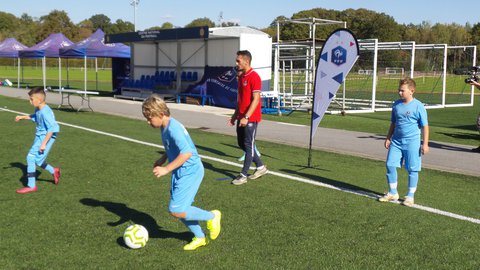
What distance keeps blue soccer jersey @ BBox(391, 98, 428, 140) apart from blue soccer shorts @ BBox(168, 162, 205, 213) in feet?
9.75

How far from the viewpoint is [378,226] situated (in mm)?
5457

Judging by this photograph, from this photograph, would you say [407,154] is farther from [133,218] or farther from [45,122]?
[45,122]

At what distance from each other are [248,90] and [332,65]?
1724 millimetres

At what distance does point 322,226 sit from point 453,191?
2864 mm

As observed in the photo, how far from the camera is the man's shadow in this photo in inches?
202

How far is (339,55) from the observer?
8141mm

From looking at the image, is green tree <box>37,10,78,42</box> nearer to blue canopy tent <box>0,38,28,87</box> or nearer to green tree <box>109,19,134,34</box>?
green tree <box>109,19,134,34</box>

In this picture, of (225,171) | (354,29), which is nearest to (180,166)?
(225,171)

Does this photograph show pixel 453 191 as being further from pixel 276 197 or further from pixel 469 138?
pixel 469 138

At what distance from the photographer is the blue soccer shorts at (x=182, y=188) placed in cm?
455

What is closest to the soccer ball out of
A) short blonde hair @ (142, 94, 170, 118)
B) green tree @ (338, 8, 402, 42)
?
short blonde hair @ (142, 94, 170, 118)

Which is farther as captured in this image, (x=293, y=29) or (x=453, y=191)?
(x=293, y=29)

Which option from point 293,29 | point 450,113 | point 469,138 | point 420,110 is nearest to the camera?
point 420,110

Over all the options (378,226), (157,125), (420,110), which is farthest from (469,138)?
(157,125)
